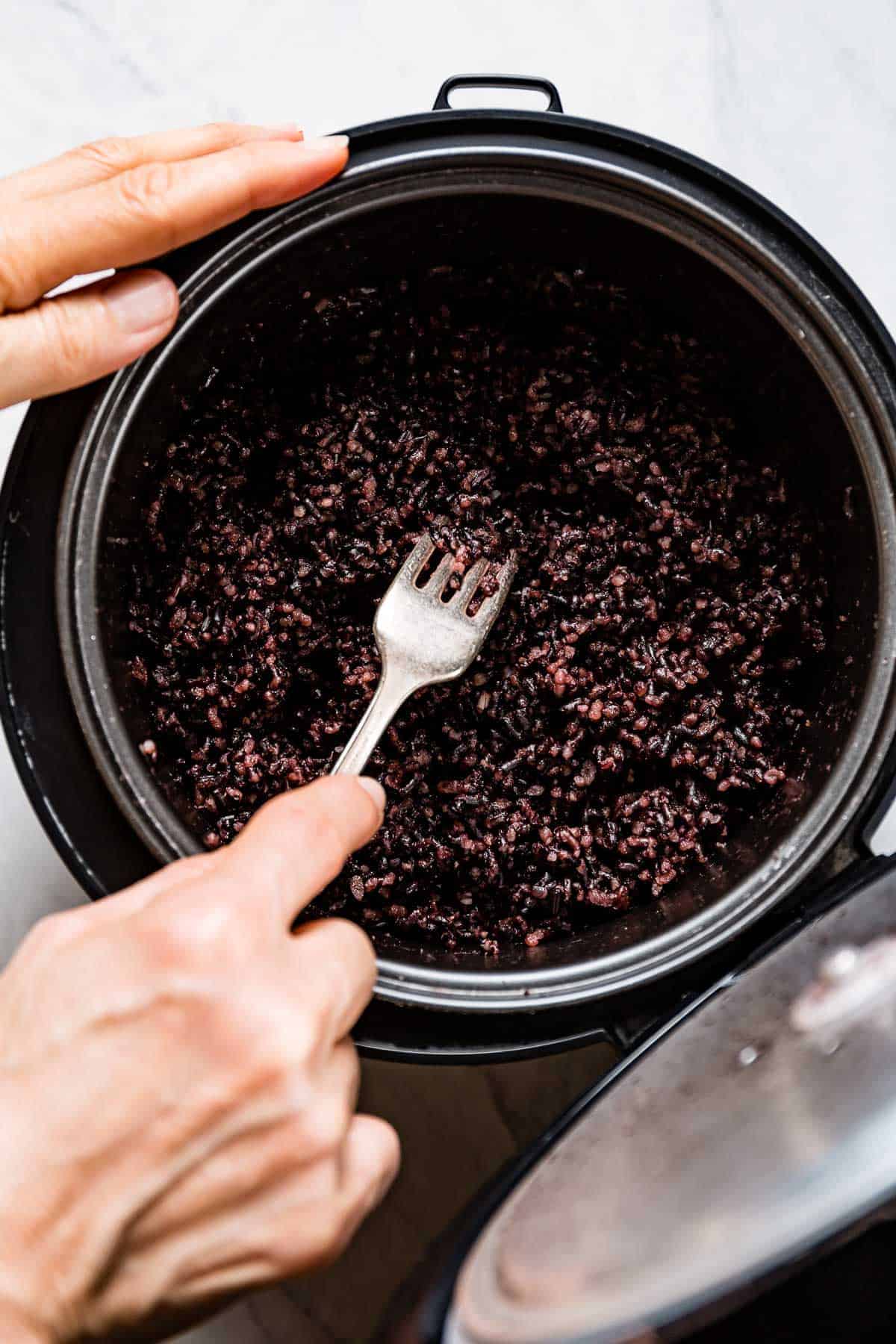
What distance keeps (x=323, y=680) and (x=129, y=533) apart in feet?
1.28

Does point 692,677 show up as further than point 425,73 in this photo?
No

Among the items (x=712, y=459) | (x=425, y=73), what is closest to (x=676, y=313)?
(x=712, y=459)

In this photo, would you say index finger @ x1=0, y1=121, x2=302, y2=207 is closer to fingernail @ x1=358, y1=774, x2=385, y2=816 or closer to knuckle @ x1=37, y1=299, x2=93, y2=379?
knuckle @ x1=37, y1=299, x2=93, y2=379

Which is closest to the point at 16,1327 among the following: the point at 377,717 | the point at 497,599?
the point at 377,717

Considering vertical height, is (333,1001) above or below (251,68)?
below

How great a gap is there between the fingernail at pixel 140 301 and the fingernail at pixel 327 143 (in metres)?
0.26

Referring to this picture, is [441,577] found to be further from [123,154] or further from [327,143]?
[123,154]

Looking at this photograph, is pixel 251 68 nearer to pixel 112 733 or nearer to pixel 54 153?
pixel 54 153

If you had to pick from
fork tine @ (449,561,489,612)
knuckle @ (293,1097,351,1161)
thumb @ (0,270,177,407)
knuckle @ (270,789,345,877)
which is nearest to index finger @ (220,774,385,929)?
knuckle @ (270,789,345,877)

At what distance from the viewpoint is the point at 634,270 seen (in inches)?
64.9

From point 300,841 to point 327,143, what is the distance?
93cm

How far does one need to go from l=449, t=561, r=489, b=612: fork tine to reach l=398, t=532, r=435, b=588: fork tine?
0.23 ft

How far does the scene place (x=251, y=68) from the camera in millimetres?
2023

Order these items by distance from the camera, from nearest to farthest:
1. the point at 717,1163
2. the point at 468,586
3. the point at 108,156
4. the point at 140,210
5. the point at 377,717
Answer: the point at 717,1163 < the point at 140,210 < the point at 108,156 < the point at 377,717 < the point at 468,586
